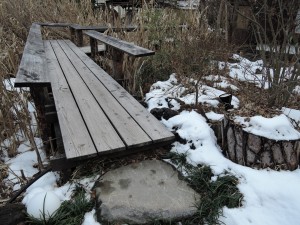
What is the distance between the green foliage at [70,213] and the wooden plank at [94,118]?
357 mm

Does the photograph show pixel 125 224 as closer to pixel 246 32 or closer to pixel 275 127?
pixel 275 127

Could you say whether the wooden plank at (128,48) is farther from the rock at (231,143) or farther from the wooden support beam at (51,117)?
the rock at (231,143)

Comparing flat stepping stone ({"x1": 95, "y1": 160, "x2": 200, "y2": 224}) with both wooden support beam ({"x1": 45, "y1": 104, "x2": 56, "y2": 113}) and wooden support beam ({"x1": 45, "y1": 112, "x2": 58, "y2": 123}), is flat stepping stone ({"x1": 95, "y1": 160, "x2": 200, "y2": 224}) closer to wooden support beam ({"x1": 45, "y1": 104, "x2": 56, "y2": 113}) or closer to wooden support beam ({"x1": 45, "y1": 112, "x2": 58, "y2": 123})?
wooden support beam ({"x1": 45, "y1": 112, "x2": 58, "y2": 123})

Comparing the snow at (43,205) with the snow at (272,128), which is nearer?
the snow at (43,205)

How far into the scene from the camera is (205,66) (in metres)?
3.92

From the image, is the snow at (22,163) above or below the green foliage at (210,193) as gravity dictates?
below

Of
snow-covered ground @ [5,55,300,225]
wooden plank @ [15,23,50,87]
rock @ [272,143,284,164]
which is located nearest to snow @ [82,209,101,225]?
snow-covered ground @ [5,55,300,225]

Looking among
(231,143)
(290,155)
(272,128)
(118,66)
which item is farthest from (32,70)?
(290,155)

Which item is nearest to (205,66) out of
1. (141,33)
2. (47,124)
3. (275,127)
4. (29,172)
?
(141,33)

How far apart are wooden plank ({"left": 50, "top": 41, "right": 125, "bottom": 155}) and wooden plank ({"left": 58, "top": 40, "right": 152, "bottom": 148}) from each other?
0.15 ft

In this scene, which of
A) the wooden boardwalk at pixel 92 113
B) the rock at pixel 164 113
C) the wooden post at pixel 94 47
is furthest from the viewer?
the wooden post at pixel 94 47

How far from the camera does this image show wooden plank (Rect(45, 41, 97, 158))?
78.5 inches

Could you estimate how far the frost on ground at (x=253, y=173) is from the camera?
1795 mm

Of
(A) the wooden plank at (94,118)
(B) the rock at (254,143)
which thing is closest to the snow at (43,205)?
(A) the wooden plank at (94,118)
